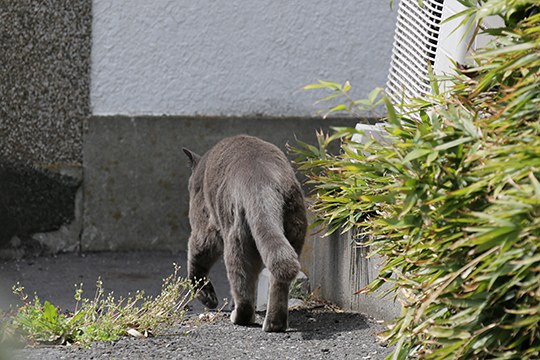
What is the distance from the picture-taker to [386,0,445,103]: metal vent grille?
198 inches

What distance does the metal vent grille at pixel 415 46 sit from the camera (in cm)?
504

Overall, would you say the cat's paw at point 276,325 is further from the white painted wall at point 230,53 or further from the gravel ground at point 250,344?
the white painted wall at point 230,53

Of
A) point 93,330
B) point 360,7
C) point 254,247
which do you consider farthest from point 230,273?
point 360,7

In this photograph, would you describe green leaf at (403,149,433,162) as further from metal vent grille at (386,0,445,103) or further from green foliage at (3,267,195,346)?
green foliage at (3,267,195,346)

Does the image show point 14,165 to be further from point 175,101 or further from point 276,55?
point 276,55

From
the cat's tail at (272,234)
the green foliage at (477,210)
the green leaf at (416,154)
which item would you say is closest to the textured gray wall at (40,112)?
the cat's tail at (272,234)

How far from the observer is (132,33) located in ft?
27.8

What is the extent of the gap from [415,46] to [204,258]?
1915 millimetres

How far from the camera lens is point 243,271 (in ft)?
17.0

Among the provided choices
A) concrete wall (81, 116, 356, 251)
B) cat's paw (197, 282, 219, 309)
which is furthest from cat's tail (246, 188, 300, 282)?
concrete wall (81, 116, 356, 251)

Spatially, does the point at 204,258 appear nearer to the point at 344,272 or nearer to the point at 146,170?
the point at 344,272

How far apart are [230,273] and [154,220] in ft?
12.2

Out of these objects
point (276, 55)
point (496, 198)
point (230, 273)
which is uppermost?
point (276, 55)

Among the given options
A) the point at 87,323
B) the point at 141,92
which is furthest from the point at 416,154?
the point at 141,92
